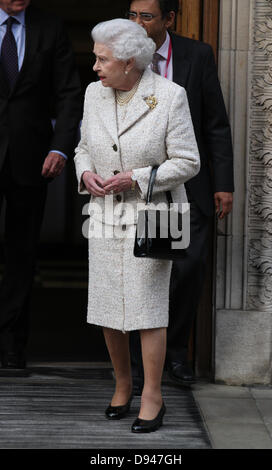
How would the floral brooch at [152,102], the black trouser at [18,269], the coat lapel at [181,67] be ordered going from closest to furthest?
the floral brooch at [152,102]
the coat lapel at [181,67]
the black trouser at [18,269]

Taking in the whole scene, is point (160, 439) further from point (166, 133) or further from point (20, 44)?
point (20, 44)

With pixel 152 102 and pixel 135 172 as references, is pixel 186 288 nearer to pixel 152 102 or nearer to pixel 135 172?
pixel 135 172

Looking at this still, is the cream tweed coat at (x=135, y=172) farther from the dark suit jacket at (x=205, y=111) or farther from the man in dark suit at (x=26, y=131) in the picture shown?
the man in dark suit at (x=26, y=131)

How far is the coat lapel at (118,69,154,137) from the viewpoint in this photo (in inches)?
165

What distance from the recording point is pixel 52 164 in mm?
5270

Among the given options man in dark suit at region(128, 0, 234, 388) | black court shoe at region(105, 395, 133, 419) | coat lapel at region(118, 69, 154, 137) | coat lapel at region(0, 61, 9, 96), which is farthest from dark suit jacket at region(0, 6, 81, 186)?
black court shoe at region(105, 395, 133, 419)

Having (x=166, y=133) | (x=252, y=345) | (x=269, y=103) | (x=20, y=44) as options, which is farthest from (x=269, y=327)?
(x=20, y=44)

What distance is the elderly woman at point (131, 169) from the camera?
417 centimetres

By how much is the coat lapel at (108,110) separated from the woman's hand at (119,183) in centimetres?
16

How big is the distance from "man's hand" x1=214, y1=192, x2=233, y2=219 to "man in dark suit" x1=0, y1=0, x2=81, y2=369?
864 mm

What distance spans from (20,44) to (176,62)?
895mm

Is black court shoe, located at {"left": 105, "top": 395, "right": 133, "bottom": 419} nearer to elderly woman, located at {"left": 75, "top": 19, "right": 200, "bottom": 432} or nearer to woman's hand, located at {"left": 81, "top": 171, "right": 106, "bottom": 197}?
elderly woman, located at {"left": 75, "top": 19, "right": 200, "bottom": 432}

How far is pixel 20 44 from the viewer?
5.34 m

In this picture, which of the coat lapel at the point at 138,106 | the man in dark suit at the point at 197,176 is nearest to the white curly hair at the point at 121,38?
the coat lapel at the point at 138,106
